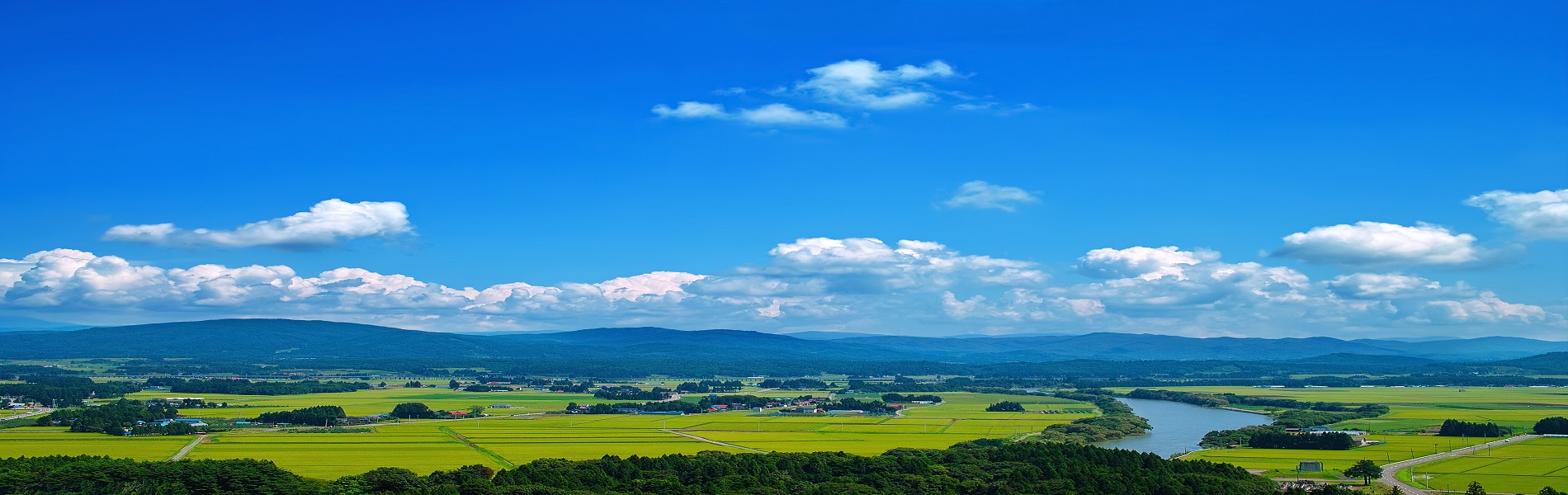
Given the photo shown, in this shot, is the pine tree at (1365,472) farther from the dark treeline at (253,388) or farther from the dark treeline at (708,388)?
the dark treeline at (253,388)

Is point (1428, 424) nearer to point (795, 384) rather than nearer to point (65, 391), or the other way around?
point (795, 384)

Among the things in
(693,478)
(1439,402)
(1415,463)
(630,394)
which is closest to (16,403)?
(630,394)

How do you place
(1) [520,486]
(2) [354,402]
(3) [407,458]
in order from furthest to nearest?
(2) [354,402] → (3) [407,458] → (1) [520,486]

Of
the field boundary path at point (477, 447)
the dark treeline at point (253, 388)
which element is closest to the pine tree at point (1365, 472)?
the field boundary path at point (477, 447)

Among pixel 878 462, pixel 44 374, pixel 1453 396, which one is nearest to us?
pixel 878 462

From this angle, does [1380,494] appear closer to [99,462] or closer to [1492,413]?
[99,462]

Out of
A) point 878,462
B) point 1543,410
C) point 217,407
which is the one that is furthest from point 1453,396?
point 217,407

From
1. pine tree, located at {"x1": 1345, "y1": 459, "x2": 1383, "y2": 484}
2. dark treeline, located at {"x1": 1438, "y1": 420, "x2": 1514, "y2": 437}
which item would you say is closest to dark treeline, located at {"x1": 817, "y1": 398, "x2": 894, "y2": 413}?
dark treeline, located at {"x1": 1438, "y1": 420, "x2": 1514, "y2": 437}
